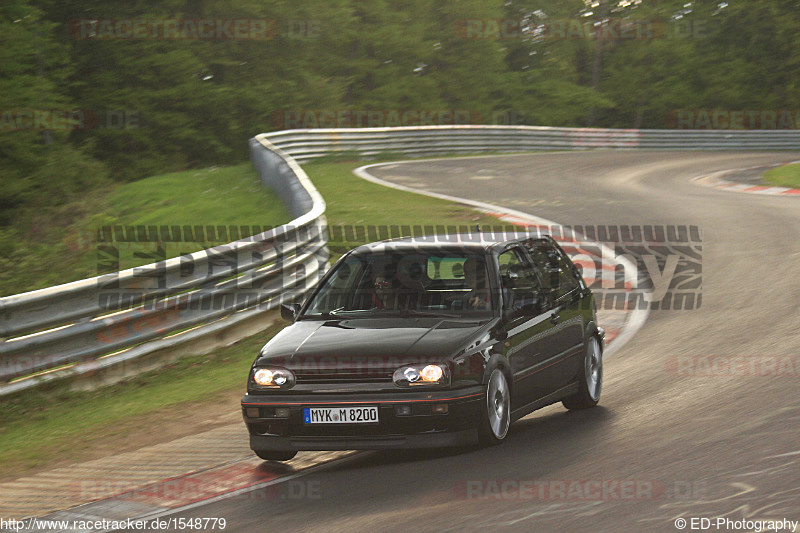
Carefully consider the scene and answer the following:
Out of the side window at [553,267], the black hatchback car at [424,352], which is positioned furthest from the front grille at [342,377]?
the side window at [553,267]

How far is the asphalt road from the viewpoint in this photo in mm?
5656

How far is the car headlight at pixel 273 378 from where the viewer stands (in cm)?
712

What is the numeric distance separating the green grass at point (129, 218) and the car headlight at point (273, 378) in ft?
27.4

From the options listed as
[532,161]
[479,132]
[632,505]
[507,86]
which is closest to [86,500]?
[632,505]

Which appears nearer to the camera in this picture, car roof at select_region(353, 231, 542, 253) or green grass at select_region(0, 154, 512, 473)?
car roof at select_region(353, 231, 542, 253)

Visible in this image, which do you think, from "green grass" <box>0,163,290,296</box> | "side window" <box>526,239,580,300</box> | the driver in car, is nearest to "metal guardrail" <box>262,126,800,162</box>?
"green grass" <box>0,163,290,296</box>

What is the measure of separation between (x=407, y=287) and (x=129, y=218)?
565 inches

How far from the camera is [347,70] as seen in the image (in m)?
63.0

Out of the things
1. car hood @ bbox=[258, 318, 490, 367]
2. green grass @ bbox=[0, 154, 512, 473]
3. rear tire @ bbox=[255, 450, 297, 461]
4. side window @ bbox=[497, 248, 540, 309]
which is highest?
side window @ bbox=[497, 248, 540, 309]

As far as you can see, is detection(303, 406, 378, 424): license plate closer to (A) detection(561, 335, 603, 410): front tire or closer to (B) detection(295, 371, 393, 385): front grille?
(B) detection(295, 371, 393, 385): front grille

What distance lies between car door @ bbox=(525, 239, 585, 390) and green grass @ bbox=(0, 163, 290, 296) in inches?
308

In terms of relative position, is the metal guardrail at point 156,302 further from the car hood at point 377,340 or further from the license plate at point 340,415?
the license plate at point 340,415

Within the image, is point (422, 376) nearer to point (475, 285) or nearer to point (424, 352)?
point (424, 352)

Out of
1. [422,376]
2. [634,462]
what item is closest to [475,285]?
[422,376]
